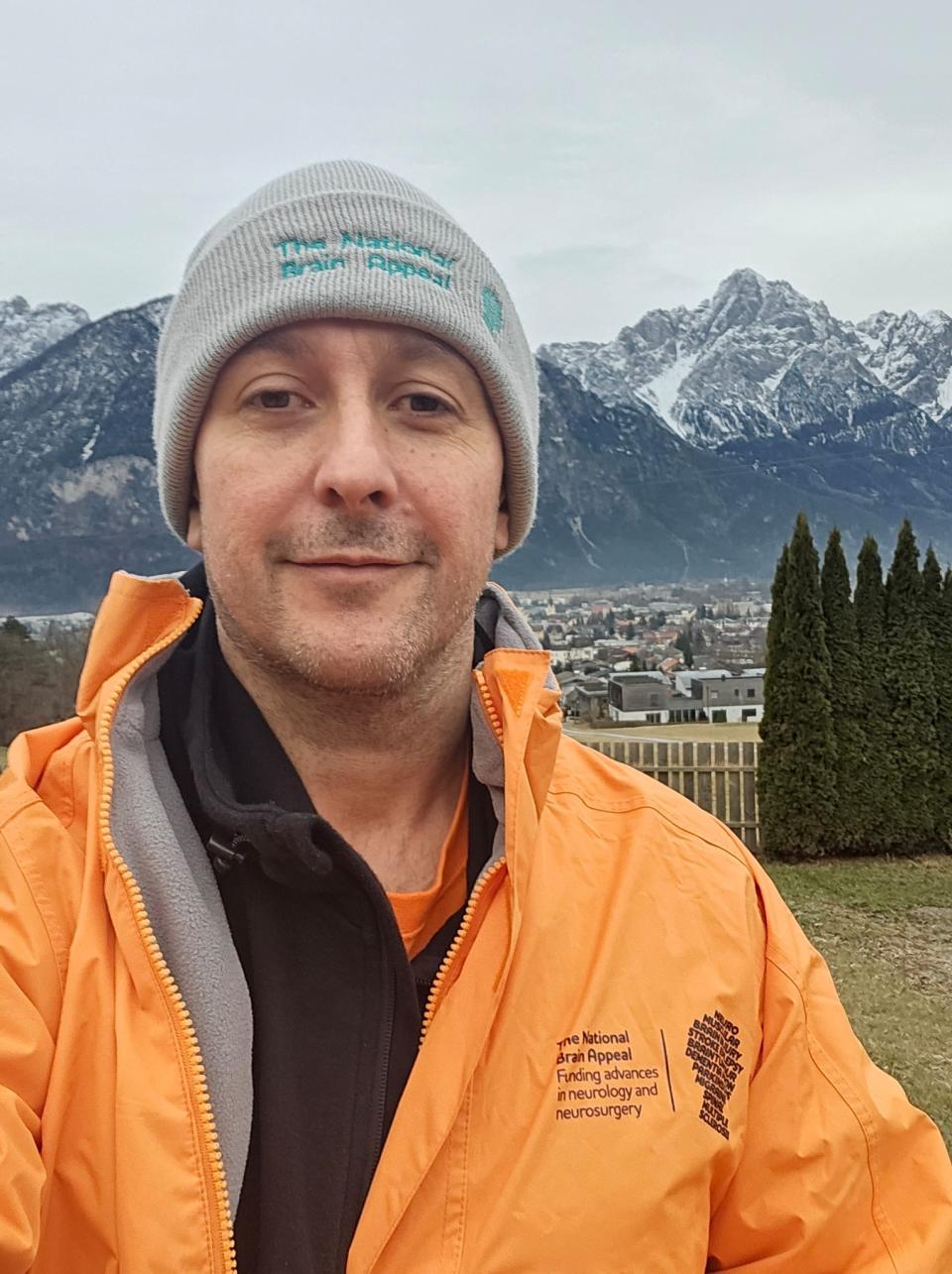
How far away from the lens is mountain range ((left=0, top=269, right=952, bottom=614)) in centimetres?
3025

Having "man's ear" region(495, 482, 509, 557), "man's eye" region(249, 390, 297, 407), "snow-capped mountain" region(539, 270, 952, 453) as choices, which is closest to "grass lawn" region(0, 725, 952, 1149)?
"man's ear" region(495, 482, 509, 557)

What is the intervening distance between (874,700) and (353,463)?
1032 centimetres

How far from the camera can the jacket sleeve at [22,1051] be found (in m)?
0.83

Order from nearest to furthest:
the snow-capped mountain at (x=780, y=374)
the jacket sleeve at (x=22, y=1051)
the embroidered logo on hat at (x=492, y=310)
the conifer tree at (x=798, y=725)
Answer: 1. the jacket sleeve at (x=22, y=1051)
2. the embroidered logo on hat at (x=492, y=310)
3. the conifer tree at (x=798, y=725)
4. the snow-capped mountain at (x=780, y=374)

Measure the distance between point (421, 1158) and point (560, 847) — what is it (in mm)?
495

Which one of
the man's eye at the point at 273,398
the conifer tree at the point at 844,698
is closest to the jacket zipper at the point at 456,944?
the man's eye at the point at 273,398

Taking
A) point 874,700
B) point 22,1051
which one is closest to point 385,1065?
point 22,1051

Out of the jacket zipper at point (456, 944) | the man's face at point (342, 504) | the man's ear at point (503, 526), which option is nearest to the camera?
the jacket zipper at point (456, 944)

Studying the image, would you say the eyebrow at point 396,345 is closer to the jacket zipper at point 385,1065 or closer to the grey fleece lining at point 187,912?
the grey fleece lining at point 187,912

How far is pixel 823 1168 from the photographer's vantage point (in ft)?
4.09

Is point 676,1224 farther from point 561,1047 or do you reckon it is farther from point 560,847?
point 560,847

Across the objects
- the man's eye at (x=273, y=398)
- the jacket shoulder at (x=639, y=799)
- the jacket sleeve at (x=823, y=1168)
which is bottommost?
the jacket sleeve at (x=823, y=1168)

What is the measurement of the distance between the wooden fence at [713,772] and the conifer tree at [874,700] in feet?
4.27

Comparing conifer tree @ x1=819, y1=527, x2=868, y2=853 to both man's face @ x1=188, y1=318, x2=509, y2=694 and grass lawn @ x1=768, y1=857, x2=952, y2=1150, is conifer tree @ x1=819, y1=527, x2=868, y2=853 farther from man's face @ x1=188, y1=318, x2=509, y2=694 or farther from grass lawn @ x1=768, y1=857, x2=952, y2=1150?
man's face @ x1=188, y1=318, x2=509, y2=694
